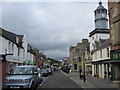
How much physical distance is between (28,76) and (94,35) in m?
26.0

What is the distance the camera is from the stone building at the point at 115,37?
18.6 m

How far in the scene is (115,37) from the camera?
19.4 m

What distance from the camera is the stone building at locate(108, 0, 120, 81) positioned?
18.6 metres

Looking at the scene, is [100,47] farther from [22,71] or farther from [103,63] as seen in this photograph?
[22,71]

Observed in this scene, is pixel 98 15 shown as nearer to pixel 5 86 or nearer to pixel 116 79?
pixel 116 79

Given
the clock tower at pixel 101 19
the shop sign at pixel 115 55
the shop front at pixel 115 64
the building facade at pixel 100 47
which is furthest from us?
the clock tower at pixel 101 19

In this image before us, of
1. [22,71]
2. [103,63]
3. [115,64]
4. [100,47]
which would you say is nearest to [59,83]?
[115,64]

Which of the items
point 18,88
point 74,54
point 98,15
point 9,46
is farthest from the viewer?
point 74,54

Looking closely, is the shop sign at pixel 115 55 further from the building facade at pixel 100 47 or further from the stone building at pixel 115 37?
the building facade at pixel 100 47

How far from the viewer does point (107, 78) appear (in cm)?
2445

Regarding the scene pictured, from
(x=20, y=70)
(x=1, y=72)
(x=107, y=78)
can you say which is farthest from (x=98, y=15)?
(x=20, y=70)

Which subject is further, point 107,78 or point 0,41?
point 107,78

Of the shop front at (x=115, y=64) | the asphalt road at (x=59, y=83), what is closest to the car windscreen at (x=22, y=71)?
the asphalt road at (x=59, y=83)

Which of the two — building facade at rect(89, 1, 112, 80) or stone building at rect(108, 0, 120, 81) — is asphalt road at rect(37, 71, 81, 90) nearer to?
stone building at rect(108, 0, 120, 81)
